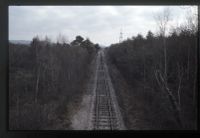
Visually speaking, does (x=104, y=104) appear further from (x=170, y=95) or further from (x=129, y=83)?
(x=170, y=95)

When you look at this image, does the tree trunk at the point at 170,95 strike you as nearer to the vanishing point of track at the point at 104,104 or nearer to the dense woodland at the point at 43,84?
the vanishing point of track at the point at 104,104

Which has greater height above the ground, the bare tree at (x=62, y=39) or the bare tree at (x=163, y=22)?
the bare tree at (x=163, y=22)

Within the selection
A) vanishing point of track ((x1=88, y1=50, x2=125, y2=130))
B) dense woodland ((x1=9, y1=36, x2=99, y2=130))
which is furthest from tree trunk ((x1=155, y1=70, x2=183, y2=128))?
dense woodland ((x1=9, y1=36, x2=99, y2=130))

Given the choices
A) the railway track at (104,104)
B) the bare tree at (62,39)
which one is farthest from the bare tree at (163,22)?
the bare tree at (62,39)

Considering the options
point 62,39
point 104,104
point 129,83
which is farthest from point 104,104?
point 62,39

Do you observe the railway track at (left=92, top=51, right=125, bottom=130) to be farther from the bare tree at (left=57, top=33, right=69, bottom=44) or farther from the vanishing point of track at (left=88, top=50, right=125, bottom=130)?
the bare tree at (left=57, top=33, right=69, bottom=44)
